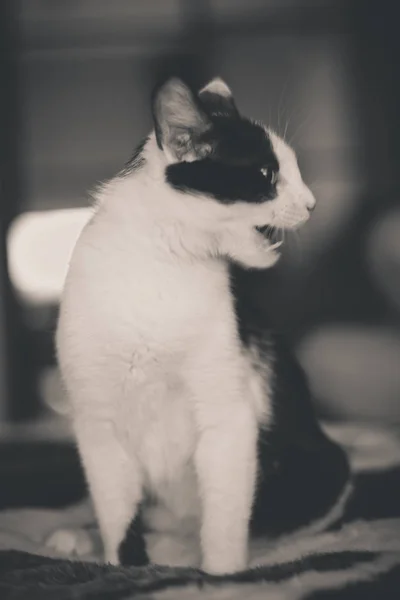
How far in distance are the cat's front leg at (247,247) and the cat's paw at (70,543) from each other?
0.52 metres

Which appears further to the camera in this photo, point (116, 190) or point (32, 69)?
point (32, 69)

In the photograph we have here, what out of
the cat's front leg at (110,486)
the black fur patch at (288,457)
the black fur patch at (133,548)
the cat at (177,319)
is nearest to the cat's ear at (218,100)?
the cat at (177,319)

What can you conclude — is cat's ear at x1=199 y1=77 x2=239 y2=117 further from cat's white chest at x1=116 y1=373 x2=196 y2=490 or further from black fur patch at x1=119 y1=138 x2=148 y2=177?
cat's white chest at x1=116 y1=373 x2=196 y2=490

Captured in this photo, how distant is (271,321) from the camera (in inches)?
62.2

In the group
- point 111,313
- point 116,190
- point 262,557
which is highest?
point 116,190

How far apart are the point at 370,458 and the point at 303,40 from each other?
2.76 ft

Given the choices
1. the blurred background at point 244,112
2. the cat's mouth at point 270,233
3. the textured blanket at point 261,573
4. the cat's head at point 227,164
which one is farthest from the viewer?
the blurred background at point 244,112

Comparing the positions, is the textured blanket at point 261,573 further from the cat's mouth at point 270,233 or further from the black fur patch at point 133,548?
the cat's mouth at point 270,233

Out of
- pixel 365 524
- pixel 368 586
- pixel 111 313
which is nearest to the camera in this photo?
pixel 368 586

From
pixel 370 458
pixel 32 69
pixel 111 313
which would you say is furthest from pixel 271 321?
pixel 32 69

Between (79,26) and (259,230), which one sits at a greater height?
(79,26)

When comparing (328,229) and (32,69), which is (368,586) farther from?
(32,69)

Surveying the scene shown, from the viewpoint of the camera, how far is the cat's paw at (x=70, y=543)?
1.15 meters

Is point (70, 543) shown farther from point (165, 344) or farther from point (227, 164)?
point (227, 164)
